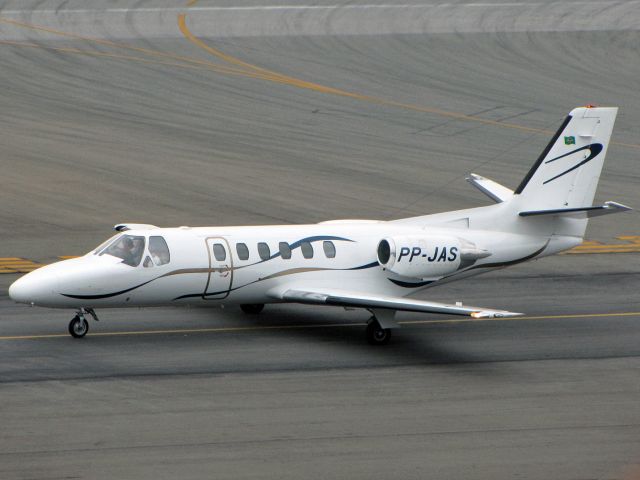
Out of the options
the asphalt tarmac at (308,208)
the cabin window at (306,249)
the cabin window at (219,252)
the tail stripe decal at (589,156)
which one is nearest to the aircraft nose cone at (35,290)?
the asphalt tarmac at (308,208)

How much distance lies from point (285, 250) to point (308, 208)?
1374 centimetres

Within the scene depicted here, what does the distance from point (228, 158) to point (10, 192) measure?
27.9ft

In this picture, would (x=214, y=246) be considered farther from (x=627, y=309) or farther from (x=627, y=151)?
(x=627, y=151)

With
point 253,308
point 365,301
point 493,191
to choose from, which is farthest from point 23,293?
point 493,191

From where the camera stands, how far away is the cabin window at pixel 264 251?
2642cm

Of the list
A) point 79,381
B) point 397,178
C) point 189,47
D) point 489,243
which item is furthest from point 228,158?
point 79,381

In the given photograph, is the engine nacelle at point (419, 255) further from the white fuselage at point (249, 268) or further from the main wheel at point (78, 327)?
the main wheel at point (78, 327)

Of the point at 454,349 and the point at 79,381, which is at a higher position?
the point at 454,349

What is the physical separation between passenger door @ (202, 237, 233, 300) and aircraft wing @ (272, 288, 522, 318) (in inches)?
41.8

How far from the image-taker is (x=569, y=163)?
94.1 ft

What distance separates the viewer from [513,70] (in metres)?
58.6

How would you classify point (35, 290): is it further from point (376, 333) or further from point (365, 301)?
point (376, 333)

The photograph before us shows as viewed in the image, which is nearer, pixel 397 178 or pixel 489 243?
pixel 489 243

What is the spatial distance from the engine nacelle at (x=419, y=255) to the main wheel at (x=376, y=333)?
1.62 m
